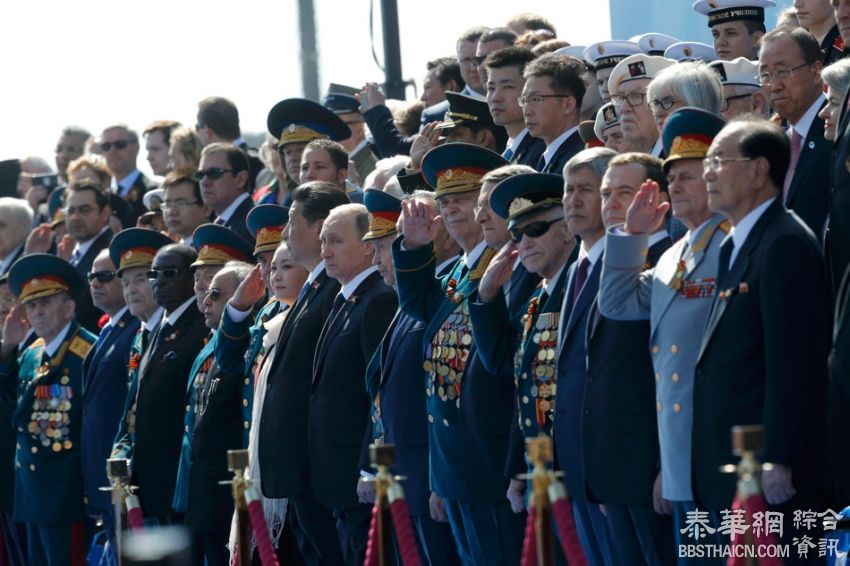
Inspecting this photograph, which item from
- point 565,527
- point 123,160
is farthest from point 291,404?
point 123,160

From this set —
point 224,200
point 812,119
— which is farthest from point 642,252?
point 224,200

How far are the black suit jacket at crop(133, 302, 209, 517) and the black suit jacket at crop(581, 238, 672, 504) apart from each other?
3.89m

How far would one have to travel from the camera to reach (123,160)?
42.6ft

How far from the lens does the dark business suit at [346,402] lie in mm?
7867

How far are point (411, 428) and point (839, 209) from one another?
240cm

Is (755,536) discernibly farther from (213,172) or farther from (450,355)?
(213,172)

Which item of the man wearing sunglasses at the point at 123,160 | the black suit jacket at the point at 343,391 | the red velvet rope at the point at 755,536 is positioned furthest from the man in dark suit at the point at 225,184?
the red velvet rope at the point at 755,536

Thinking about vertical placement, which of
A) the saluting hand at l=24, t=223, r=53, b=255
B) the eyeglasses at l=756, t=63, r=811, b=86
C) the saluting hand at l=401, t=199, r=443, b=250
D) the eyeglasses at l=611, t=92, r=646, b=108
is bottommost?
the saluting hand at l=24, t=223, r=53, b=255

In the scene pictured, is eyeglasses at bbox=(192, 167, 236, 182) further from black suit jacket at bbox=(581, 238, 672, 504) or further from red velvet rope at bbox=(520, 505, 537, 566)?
red velvet rope at bbox=(520, 505, 537, 566)

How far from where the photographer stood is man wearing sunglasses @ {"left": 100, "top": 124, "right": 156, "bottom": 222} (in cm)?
1295

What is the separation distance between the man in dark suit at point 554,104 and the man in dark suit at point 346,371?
0.93m

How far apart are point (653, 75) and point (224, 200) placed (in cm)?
380

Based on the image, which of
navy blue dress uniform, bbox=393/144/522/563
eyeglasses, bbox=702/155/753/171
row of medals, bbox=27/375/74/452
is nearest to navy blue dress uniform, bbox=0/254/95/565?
row of medals, bbox=27/375/74/452

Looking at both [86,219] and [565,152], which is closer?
[565,152]
